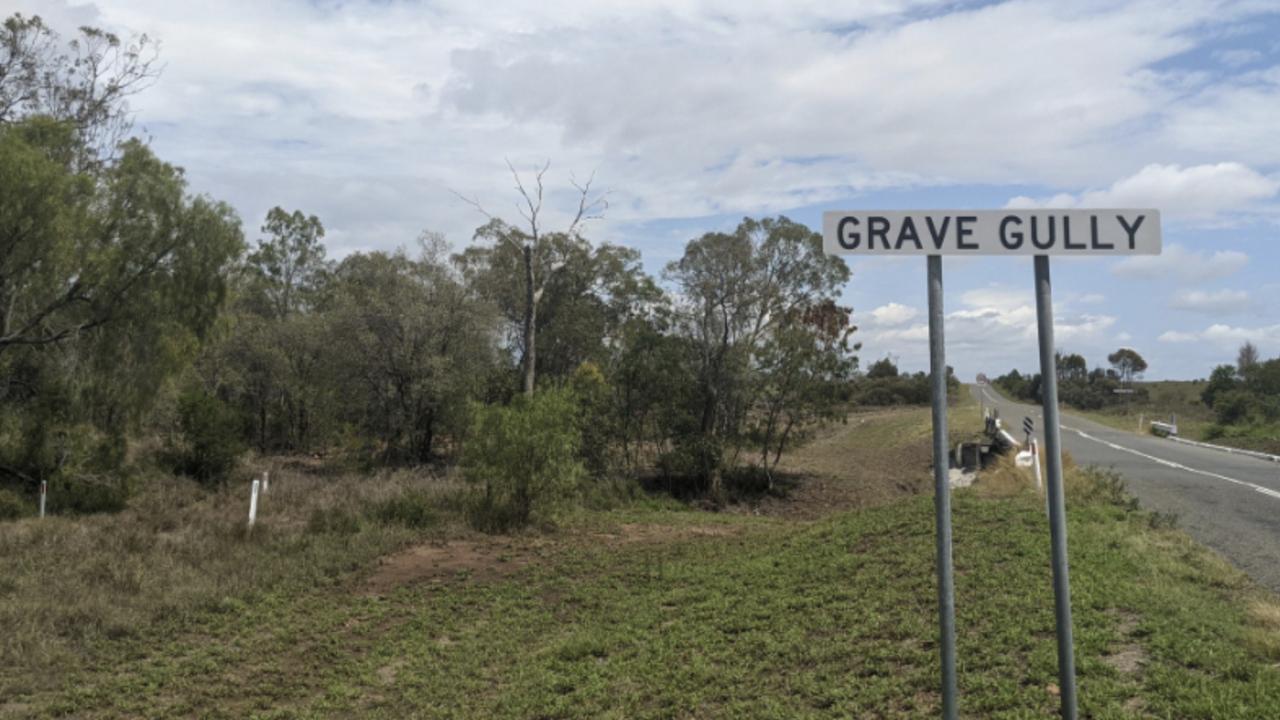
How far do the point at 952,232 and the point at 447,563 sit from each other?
33.2 feet

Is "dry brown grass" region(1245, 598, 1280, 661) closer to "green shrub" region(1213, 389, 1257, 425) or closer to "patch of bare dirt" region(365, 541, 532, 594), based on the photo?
"patch of bare dirt" region(365, 541, 532, 594)

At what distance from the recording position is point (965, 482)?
61.5 feet

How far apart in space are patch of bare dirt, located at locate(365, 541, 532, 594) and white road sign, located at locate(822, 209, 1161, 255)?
878 centimetres

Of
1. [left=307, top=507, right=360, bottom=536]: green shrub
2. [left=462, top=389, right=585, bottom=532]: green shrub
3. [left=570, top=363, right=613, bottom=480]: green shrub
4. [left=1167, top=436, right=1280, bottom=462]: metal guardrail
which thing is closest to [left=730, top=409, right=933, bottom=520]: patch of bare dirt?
[left=570, top=363, right=613, bottom=480]: green shrub

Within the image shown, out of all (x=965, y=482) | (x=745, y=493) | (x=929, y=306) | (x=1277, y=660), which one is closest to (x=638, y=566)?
(x=1277, y=660)

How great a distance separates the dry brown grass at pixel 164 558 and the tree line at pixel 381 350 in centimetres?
223

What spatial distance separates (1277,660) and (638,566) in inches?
295

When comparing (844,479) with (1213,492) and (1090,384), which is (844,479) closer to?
(1213,492)

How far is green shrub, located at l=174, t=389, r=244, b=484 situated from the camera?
2422 cm

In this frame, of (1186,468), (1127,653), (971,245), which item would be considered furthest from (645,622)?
(1186,468)

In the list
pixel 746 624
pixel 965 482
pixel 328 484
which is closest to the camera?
pixel 746 624

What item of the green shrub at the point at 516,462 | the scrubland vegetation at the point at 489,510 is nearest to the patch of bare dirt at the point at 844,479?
the scrubland vegetation at the point at 489,510

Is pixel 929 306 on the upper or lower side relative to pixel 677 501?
upper

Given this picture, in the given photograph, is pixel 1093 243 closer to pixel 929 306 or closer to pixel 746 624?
pixel 929 306
